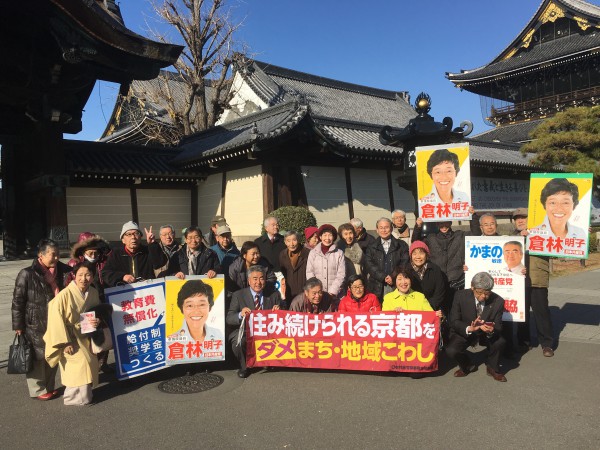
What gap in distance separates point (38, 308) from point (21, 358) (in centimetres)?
50

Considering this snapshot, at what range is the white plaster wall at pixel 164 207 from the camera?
47.5 feet

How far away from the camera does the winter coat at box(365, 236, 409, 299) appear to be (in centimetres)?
Result: 596

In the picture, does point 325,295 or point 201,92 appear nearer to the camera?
point 325,295

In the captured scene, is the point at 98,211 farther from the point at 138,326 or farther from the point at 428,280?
the point at 428,280

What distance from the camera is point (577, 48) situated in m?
28.5

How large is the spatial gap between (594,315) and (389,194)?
886 cm

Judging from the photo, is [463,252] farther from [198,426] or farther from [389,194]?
[389,194]

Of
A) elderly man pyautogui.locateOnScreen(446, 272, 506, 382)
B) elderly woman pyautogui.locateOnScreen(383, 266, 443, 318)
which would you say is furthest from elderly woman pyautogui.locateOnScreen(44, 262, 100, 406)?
elderly man pyautogui.locateOnScreen(446, 272, 506, 382)

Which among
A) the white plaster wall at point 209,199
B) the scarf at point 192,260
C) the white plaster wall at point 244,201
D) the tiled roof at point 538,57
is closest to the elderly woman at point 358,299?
the scarf at point 192,260

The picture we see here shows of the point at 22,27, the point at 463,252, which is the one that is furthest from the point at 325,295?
the point at 22,27

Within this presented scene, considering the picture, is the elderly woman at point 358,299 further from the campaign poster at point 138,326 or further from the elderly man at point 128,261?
the elderly man at point 128,261

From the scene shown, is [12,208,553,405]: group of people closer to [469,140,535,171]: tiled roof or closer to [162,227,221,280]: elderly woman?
[162,227,221,280]: elderly woman

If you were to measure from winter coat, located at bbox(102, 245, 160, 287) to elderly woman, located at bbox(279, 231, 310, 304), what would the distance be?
1.73 m

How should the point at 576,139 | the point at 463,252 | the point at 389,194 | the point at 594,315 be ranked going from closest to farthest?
the point at 463,252, the point at 594,315, the point at 389,194, the point at 576,139
